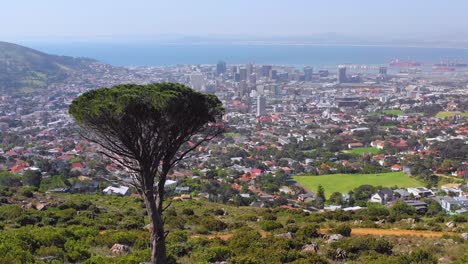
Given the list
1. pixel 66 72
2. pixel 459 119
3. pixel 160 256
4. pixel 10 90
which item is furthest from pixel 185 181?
pixel 66 72

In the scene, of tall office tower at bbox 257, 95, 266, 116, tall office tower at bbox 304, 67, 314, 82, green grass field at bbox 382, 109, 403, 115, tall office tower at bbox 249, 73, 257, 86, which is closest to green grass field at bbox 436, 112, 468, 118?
green grass field at bbox 382, 109, 403, 115

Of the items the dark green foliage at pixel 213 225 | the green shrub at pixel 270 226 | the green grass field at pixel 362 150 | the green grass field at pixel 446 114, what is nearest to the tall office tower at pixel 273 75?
the green grass field at pixel 446 114

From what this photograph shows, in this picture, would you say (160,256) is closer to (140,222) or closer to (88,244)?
(88,244)

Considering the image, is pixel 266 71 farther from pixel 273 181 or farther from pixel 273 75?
pixel 273 181

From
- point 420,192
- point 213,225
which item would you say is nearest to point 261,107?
point 420,192

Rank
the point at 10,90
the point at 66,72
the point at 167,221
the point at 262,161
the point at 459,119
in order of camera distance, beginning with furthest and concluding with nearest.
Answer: the point at 66,72, the point at 10,90, the point at 459,119, the point at 262,161, the point at 167,221

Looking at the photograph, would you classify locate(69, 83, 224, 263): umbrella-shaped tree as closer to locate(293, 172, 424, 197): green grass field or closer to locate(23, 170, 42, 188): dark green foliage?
locate(23, 170, 42, 188): dark green foliage

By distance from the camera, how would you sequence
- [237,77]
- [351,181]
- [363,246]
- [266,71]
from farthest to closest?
[266,71]
[237,77]
[351,181]
[363,246]
